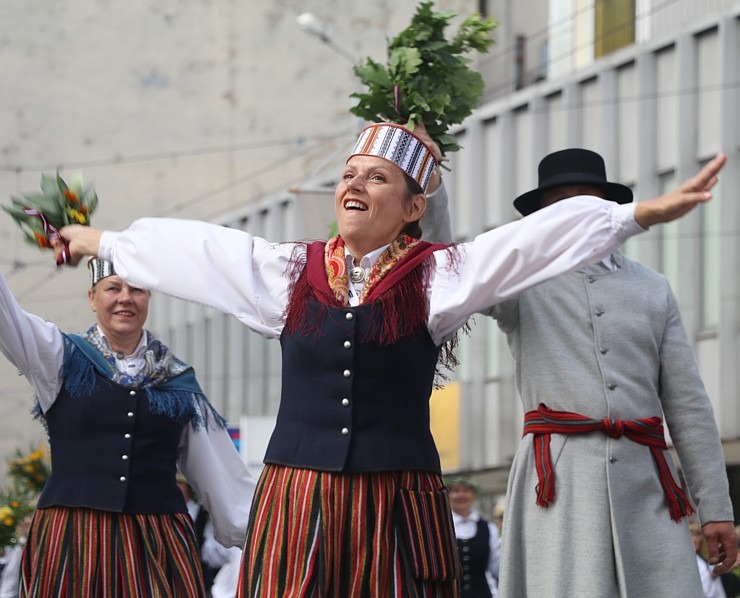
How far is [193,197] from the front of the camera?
29.8m

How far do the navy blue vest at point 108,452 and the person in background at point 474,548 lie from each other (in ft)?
13.3

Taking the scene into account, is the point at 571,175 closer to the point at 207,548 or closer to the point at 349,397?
the point at 349,397

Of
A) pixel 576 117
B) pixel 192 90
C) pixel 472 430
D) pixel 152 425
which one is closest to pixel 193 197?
pixel 192 90

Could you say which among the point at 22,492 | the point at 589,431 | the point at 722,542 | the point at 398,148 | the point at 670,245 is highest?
the point at 670,245

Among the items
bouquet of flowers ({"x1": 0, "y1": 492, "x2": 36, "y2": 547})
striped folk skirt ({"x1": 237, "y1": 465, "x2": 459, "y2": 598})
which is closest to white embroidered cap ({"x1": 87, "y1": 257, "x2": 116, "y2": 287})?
striped folk skirt ({"x1": 237, "y1": 465, "x2": 459, "y2": 598})

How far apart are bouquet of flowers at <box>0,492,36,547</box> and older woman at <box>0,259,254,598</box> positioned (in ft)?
18.5

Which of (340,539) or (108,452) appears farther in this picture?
(108,452)

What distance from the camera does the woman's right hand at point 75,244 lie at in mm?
4488

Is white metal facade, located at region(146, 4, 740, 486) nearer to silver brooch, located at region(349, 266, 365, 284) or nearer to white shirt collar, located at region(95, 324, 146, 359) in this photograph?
white shirt collar, located at region(95, 324, 146, 359)

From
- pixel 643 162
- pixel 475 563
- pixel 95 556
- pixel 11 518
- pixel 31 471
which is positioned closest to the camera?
pixel 95 556

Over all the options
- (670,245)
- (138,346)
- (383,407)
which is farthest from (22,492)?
(383,407)

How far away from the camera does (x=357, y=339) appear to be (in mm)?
4379

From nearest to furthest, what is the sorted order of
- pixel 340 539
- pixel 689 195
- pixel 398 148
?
1. pixel 689 195
2. pixel 340 539
3. pixel 398 148

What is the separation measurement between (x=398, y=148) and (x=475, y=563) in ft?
19.2
